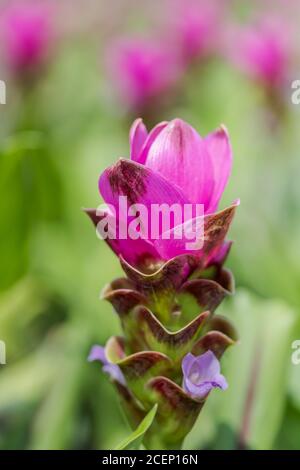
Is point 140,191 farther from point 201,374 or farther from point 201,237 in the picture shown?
point 201,374

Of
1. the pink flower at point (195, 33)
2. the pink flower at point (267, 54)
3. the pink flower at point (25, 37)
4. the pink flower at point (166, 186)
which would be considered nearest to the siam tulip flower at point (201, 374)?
the pink flower at point (166, 186)

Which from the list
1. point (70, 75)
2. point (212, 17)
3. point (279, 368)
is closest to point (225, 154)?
point (279, 368)

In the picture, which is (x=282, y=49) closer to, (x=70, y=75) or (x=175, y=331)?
(x=70, y=75)

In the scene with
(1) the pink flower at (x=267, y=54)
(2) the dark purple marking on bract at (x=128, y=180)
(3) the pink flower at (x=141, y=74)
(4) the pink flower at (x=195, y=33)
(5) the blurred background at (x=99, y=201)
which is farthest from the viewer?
(4) the pink flower at (x=195, y=33)

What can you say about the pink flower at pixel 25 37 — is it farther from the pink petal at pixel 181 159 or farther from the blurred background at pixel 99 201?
the pink petal at pixel 181 159

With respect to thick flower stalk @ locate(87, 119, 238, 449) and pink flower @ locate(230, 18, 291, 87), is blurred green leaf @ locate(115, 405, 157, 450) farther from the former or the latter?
pink flower @ locate(230, 18, 291, 87)

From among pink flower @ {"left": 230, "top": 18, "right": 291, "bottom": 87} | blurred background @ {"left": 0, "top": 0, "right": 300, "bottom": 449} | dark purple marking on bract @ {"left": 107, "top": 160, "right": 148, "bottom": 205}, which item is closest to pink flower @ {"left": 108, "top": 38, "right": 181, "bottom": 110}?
blurred background @ {"left": 0, "top": 0, "right": 300, "bottom": 449}
